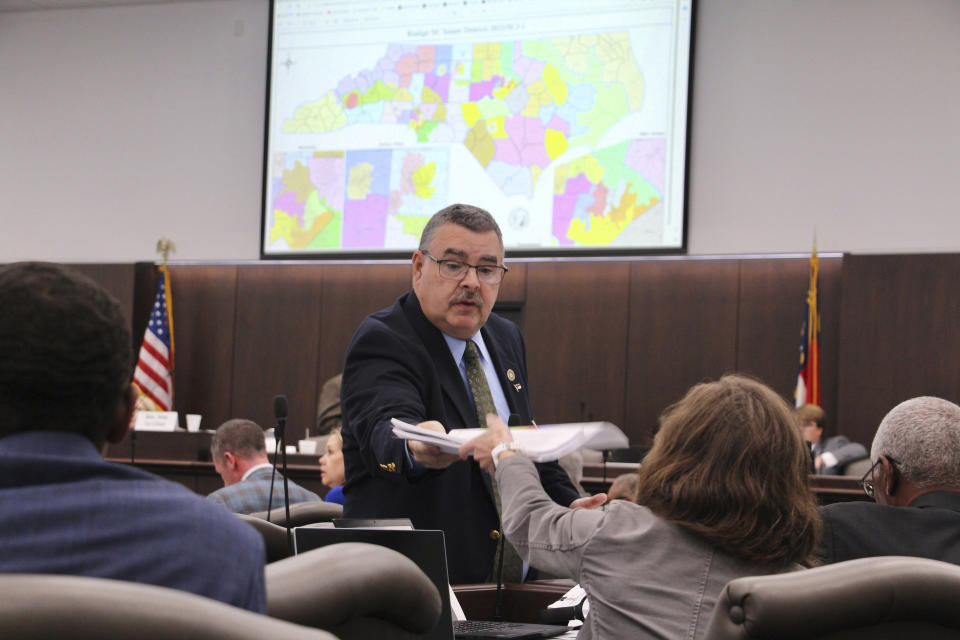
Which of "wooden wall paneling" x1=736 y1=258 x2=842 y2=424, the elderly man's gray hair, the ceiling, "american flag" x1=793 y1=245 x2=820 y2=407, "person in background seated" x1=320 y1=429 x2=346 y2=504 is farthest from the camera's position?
the ceiling

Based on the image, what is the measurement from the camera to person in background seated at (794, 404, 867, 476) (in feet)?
24.4

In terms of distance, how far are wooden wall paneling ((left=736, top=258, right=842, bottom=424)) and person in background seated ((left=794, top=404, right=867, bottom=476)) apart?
0.91m

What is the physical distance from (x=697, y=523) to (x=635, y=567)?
0.12 metres

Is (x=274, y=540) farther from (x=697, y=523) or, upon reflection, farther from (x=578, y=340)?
(x=578, y=340)

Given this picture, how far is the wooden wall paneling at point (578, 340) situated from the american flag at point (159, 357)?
11.0 ft

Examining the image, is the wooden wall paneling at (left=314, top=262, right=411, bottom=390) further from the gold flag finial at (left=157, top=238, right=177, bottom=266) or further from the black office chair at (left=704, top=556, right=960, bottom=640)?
the black office chair at (left=704, top=556, right=960, bottom=640)

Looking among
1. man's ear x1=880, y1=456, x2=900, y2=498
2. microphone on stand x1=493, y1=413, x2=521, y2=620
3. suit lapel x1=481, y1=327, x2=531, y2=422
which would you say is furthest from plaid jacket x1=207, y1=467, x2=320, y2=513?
man's ear x1=880, y1=456, x2=900, y2=498

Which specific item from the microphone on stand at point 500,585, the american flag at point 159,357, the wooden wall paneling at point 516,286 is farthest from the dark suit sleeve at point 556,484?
the american flag at point 159,357

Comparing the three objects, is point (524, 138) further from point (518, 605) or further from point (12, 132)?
point (518, 605)

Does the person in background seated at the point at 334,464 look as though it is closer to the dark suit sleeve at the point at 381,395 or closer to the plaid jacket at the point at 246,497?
the plaid jacket at the point at 246,497

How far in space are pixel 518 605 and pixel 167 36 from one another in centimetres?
1006

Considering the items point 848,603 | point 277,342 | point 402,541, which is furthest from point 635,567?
point 277,342

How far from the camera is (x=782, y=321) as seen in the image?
9.23 m

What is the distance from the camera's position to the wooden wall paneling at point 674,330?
940cm
